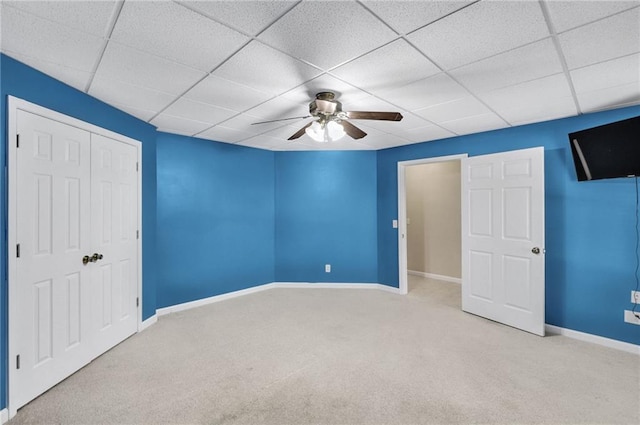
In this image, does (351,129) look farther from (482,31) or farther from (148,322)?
(148,322)

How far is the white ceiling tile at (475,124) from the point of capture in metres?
3.13

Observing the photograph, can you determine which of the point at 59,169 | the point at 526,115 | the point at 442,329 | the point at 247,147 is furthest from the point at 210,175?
the point at 526,115

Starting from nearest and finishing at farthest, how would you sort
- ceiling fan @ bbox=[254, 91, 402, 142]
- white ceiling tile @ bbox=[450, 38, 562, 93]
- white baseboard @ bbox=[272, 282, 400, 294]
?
white ceiling tile @ bbox=[450, 38, 562, 93]
ceiling fan @ bbox=[254, 91, 402, 142]
white baseboard @ bbox=[272, 282, 400, 294]

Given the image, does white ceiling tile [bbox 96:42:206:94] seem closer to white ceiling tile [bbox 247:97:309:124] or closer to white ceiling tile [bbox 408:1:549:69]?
white ceiling tile [bbox 247:97:309:124]

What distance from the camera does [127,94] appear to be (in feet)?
8.13

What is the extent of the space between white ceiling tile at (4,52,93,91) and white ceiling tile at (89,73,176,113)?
0.07 meters

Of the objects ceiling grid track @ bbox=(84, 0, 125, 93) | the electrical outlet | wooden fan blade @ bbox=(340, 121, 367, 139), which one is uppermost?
ceiling grid track @ bbox=(84, 0, 125, 93)

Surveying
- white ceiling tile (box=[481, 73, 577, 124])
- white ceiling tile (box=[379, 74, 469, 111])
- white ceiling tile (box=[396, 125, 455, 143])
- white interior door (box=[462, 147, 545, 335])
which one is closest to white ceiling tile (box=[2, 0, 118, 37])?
white ceiling tile (box=[379, 74, 469, 111])

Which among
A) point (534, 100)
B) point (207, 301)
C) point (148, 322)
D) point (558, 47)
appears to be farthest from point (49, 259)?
point (534, 100)

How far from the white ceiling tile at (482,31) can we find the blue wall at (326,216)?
305 centimetres

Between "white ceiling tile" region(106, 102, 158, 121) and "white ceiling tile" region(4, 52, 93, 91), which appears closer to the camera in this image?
"white ceiling tile" region(4, 52, 93, 91)

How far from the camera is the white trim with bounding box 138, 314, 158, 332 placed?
10.6ft

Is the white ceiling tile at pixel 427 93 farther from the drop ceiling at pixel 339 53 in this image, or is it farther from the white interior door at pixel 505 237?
the white interior door at pixel 505 237

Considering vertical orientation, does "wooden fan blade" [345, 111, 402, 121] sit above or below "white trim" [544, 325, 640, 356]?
above
